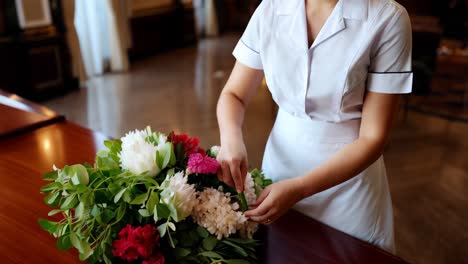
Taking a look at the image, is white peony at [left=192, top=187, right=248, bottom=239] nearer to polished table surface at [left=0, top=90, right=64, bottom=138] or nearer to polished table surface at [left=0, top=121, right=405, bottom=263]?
polished table surface at [left=0, top=121, right=405, bottom=263]

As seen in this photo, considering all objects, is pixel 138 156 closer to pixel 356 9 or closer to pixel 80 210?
pixel 80 210

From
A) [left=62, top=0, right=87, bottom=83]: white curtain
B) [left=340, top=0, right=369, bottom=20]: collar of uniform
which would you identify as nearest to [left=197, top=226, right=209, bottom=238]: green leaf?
[left=340, top=0, right=369, bottom=20]: collar of uniform

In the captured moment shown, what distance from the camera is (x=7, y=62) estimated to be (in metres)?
4.86

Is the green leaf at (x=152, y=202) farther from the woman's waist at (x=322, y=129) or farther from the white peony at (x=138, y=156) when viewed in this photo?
the woman's waist at (x=322, y=129)

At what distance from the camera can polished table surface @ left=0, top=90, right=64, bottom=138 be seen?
5.75 feet

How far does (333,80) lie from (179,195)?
1.65ft

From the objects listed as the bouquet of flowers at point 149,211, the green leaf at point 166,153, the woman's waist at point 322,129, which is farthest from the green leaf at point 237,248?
the woman's waist at point 322,129

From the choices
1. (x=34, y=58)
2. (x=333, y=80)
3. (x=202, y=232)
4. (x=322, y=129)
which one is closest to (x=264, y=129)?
(x=34, y=58)

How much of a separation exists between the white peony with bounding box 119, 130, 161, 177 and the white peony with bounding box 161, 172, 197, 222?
55 mm

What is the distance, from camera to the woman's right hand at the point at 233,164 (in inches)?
38.4

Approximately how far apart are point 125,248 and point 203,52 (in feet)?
23.9

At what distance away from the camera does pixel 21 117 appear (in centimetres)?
186

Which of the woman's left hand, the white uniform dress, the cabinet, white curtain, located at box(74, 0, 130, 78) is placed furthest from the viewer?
white curtain, located at box(74, 0, 130, 78)

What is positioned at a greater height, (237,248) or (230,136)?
(230,136)
